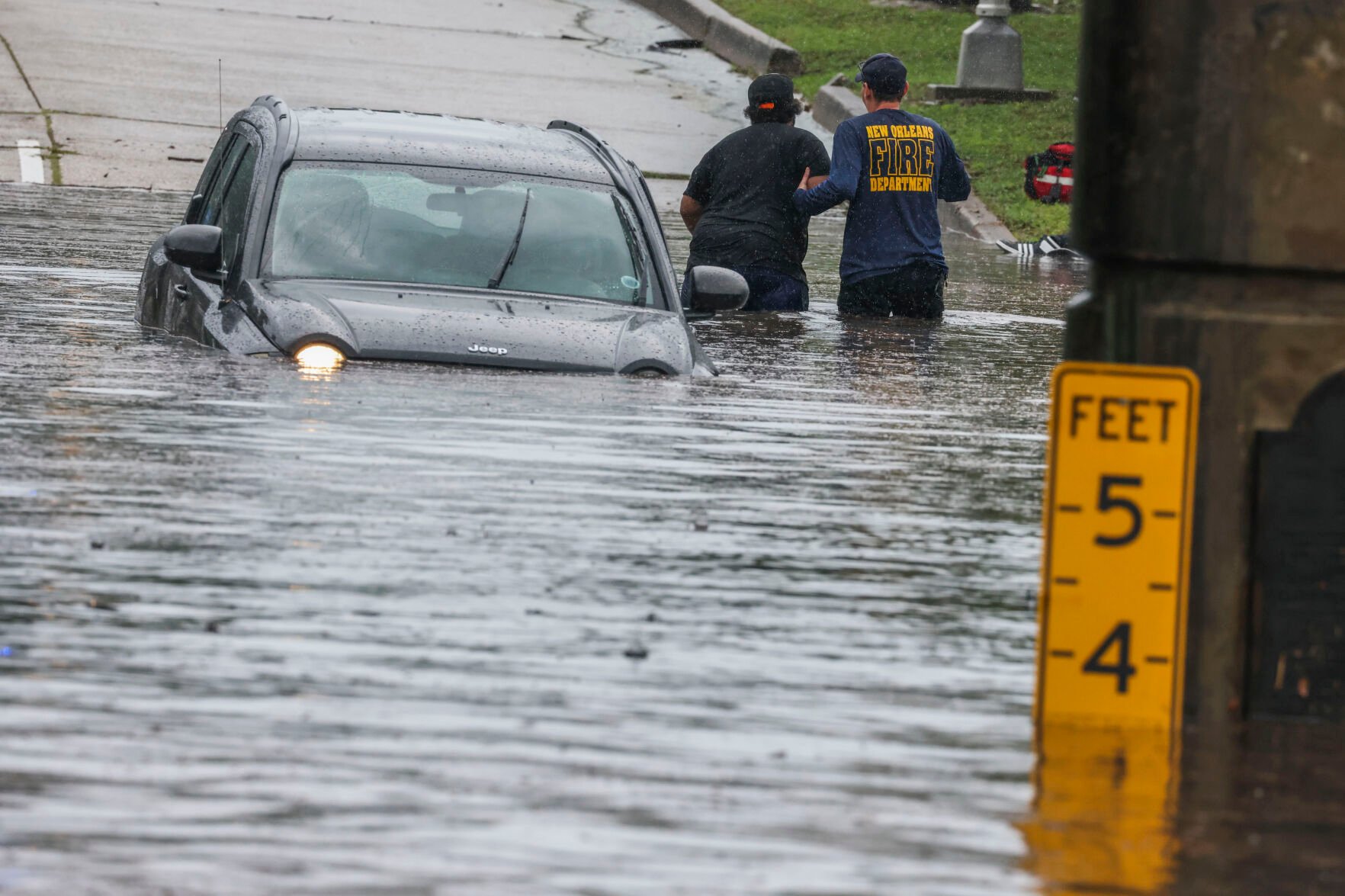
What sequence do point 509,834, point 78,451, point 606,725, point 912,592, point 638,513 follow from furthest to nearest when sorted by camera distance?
point 78,451 → point 638,513 → point 912,592 → point 606,725 → point 509,834

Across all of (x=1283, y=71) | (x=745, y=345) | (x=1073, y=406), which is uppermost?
(x=1283, y=71)

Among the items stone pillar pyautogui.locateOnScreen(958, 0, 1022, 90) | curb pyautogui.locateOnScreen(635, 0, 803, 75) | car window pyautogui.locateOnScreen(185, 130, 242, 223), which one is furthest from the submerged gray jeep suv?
curb pyautogui.locateOnScreen(635, 0, 803, 75)

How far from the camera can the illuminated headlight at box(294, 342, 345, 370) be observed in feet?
29.3

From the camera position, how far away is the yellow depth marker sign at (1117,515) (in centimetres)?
437

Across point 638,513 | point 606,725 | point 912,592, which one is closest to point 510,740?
point 606,725

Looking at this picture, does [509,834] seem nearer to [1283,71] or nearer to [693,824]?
[693,824]

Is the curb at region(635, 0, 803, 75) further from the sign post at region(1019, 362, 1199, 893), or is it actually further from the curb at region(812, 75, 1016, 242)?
the sign post at region(1019, 362, 1199, 893)

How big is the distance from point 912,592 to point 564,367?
363cm

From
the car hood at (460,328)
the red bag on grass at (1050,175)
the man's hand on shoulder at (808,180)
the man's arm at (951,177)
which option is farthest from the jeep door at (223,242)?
the red bag on grass at (1050,175)

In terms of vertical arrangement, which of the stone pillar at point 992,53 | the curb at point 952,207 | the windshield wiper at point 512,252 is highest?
the stone pillar at point 992,53

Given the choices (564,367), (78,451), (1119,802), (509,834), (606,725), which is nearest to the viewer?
(509,834)

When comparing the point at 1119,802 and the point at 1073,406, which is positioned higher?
the point at 1073,406

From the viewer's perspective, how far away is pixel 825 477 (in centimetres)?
743

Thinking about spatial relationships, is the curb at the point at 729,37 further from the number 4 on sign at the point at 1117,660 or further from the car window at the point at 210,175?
the number 4 on sign at the point at 1117,660
